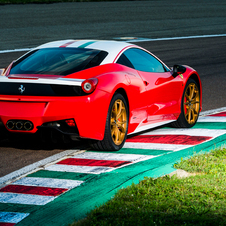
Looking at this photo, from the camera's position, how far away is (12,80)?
6180 mm

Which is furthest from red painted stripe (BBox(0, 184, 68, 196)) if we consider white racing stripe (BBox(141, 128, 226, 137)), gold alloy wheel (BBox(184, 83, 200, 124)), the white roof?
gold alloy wheel (BBox(184, 83, 200, 124))

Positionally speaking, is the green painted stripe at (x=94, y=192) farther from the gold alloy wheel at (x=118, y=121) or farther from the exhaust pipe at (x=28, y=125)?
the exhaust pipe at (x=28, y=125)

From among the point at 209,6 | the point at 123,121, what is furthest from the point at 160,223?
the point at 209,6

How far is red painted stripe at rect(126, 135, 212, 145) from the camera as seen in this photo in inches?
289

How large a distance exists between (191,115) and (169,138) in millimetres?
989

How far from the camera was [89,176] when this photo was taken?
5.71 metres

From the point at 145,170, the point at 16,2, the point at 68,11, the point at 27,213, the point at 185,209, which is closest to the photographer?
the point at 185,209

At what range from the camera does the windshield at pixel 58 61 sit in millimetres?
6551

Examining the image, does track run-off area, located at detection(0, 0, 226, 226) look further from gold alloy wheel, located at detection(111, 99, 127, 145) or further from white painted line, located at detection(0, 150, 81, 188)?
gold alloy wheel, located at detection(111, 99, 127, 145)

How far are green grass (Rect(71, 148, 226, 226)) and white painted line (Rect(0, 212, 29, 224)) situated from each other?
61 cm

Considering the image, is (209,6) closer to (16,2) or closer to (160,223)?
(16,2)

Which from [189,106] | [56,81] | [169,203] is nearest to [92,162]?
[56,81]

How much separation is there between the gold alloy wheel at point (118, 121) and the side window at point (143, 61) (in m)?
0.89

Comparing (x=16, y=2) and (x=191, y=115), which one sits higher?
(x=16, y=2)
